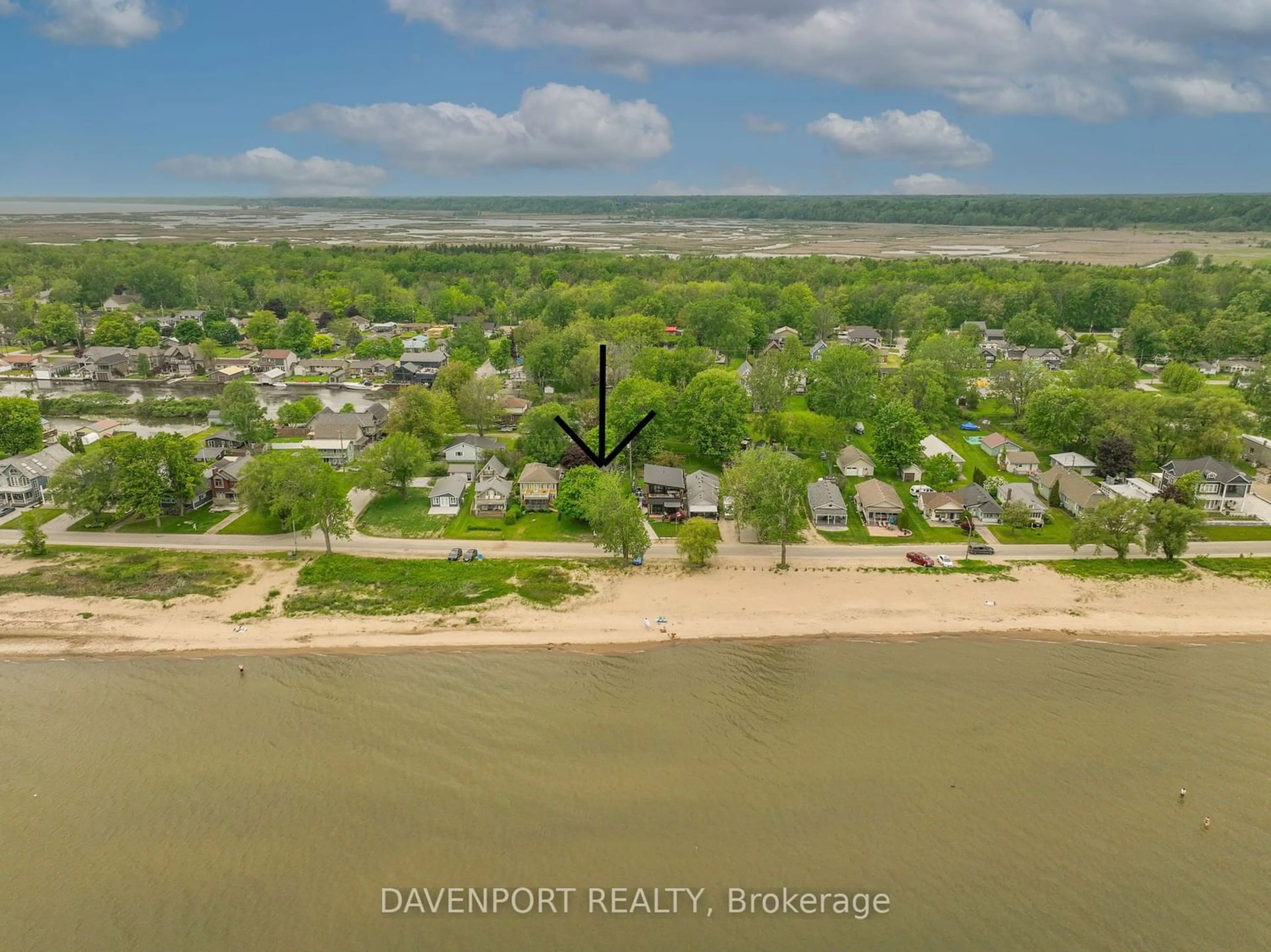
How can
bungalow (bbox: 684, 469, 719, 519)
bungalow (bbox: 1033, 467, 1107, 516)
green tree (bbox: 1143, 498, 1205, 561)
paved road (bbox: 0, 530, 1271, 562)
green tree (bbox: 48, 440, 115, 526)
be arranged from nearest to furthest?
green tree (bbox: 1143, 498, 1205, 561) < paved road (bbox: 0, 530, 1271, 562) < green tree (bbox: 48, 440, 115, 526) < bungalow (bbox: 1033, 467, 1107, 516) < bungalow (bbox: 684, 469, 719, 519)

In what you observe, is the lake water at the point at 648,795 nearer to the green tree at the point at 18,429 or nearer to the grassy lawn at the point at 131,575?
the grassy lawn at the point at 131,575

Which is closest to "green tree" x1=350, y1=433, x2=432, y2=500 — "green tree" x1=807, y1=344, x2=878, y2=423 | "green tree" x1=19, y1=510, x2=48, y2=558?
"green tree" x1=19, y1=510, x2=48, y2=558

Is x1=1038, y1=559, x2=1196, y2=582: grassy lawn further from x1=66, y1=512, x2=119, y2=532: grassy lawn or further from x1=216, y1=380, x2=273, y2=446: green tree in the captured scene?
x1=66, y1=512, x2=119, y2=532: grassy lawn

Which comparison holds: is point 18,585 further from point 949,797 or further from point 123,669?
point 949,797

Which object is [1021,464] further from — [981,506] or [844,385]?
[844,385]

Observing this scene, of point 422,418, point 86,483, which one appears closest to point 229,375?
point 422,418
